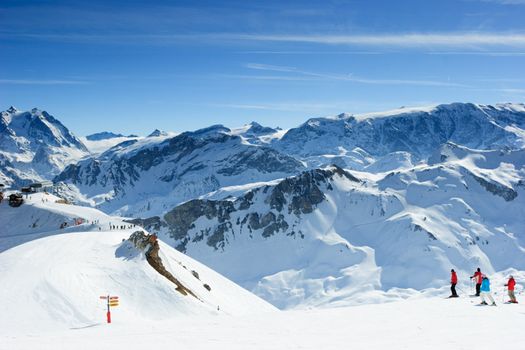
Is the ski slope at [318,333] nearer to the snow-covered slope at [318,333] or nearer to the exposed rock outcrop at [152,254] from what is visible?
the snow-covered slope at [318,333]

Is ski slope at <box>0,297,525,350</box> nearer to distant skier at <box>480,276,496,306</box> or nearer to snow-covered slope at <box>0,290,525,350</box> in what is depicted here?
snow-covered slope at <box>0,290,525,350</box>

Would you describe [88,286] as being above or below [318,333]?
below

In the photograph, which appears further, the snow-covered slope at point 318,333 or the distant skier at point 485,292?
the distant skier at point 485,292

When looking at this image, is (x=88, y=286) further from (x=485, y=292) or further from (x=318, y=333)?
(x=485, y=292)

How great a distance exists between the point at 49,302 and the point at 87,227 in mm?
49755

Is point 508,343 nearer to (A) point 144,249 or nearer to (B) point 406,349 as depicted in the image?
(B) point 406,349

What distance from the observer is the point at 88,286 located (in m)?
46.8

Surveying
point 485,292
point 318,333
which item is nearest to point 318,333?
point 318,333

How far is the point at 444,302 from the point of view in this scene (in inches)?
1398

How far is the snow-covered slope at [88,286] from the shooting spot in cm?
3862

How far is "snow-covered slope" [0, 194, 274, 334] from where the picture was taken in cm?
3862

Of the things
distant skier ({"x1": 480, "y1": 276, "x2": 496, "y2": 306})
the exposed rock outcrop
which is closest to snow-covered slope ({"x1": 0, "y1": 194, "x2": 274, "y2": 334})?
the exposed rock outcrop

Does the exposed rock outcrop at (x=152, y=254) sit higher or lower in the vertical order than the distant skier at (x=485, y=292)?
lower

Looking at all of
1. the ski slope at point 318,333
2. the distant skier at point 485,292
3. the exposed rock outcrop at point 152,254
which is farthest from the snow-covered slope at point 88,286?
the distant skier at point 485,292
